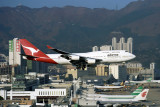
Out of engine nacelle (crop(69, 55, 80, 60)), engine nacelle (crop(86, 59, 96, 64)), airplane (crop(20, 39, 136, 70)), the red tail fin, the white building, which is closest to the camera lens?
engine nacelle (crop(86, 59, 96, 64))

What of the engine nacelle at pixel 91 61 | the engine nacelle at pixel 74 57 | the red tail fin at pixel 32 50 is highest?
the red tail fin at pixel 32 50

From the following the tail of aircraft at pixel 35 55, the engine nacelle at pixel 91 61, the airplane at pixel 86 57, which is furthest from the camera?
the tail of aircraft at pixel 35 55

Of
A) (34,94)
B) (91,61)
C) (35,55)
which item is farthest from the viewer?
(34,94)

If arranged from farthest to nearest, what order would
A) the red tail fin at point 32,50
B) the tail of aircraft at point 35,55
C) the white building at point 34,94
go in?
the white building at point 34,94 → the red tail fin at point 32,50 → the tail of aircraft at point 35,55

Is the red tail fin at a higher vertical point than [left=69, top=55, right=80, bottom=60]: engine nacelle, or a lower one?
higher

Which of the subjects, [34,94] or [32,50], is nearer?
[32,50]

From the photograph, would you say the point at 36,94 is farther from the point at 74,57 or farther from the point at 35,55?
the point at 74,57

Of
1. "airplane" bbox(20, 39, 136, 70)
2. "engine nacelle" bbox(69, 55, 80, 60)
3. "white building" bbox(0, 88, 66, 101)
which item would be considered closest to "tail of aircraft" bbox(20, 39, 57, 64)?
"airplane" bbox(20, 39, 136, 70)

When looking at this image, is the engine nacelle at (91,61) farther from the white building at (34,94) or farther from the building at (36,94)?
the white building at (34,94)

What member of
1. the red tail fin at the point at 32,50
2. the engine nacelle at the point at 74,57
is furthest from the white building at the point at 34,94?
the engine nacelle at the point at 74,57

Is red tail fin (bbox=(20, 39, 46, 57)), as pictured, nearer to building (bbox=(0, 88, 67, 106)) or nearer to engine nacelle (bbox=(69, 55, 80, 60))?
engine nacelle (bbox=(69, 55, 80, 60))

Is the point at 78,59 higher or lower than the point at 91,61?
higher

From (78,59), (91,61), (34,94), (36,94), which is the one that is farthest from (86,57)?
(34,94)
